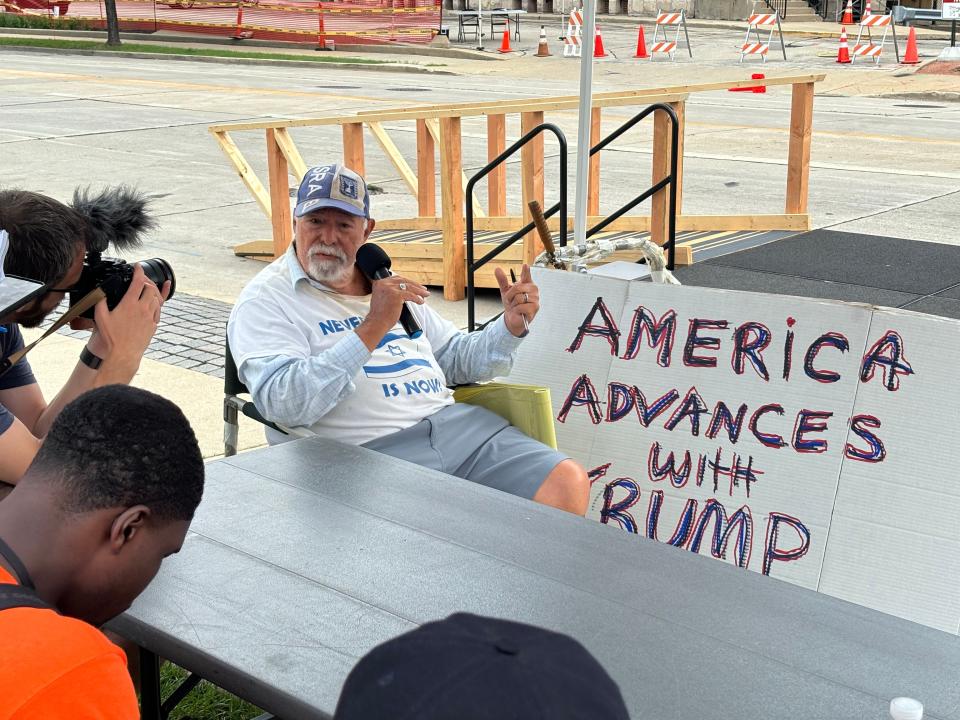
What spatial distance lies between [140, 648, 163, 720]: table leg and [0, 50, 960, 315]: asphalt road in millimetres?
5239

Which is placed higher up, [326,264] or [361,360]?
[326,264]

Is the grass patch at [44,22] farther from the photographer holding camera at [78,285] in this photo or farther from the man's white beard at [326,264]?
the photographer holding camera at [78,285]

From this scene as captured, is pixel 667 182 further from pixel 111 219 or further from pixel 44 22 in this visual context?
pixel 44 22

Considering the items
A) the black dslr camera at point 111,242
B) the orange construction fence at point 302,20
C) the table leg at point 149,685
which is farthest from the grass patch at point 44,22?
the table leg at point 149,685

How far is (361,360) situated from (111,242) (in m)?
0.74

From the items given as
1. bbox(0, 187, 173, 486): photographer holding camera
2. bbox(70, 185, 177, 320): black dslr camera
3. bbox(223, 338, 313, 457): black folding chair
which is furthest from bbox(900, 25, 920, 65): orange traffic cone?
bbox(0, 187, 173, 486): photographer holding camera

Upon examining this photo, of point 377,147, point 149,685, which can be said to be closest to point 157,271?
point 149,685

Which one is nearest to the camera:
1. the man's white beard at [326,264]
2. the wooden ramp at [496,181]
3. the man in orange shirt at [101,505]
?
the man in orange shirt at [101,505]

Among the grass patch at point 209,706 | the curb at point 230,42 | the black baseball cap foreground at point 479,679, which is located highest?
the black baseball cap foreground at point 479,679

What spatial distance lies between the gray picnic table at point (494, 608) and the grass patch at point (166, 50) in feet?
84.2

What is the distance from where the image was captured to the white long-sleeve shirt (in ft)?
10.7

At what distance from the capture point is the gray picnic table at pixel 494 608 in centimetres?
185

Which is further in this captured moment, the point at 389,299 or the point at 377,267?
the point at 377,267

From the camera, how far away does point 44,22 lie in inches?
1415
